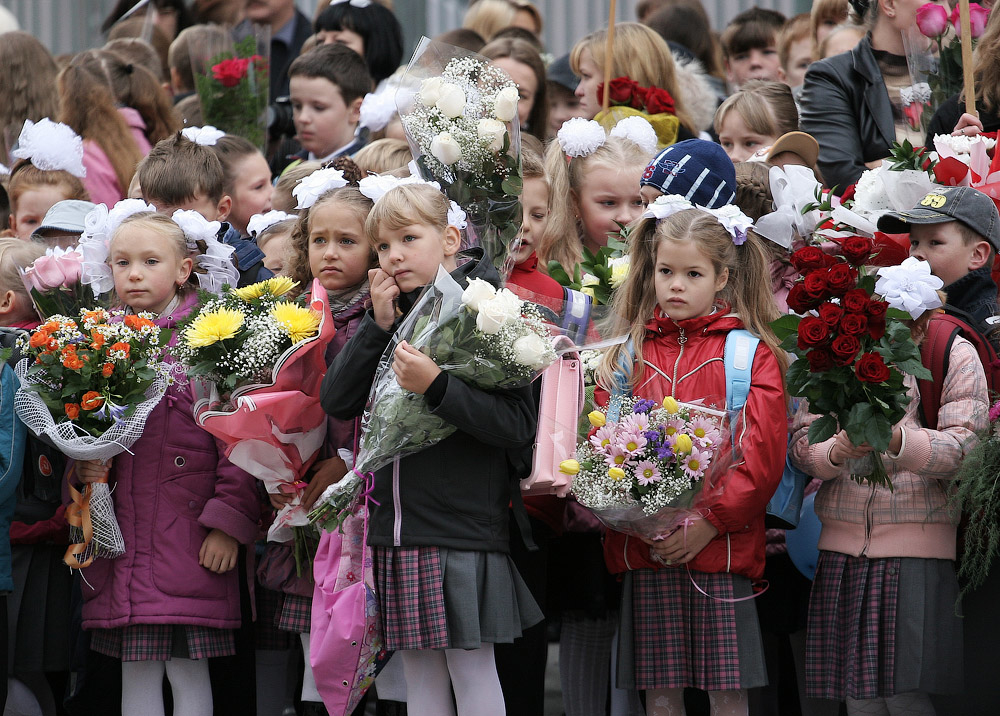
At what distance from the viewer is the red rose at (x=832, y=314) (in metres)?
3.77

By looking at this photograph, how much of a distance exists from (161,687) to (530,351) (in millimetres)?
1902

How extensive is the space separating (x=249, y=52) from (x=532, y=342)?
3.76m

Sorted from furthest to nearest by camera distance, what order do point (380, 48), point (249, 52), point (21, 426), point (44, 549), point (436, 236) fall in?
1. point (380, 48)
2. point (249, 52)
3. point (44, 549)
4. point (21, 426)
5. point (436, 236)

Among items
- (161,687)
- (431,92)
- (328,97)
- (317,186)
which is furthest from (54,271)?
(328,97)

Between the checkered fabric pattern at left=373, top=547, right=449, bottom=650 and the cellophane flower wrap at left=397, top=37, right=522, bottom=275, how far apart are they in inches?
40.5

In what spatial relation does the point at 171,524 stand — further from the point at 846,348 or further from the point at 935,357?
the point at 935,357

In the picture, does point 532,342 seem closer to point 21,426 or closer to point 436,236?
point 436,236

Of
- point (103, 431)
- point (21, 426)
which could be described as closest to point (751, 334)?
point (103, 431)

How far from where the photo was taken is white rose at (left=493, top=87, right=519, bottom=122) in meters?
4.05

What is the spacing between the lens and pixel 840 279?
3811mm

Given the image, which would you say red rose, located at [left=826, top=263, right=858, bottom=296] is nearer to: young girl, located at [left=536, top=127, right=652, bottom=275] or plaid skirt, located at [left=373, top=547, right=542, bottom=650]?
plaid skirt, located at [left=373, top=547, right=542, bottom=650]

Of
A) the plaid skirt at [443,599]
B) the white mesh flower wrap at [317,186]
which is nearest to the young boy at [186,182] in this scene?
the white mesh flower wrap at [317,186]

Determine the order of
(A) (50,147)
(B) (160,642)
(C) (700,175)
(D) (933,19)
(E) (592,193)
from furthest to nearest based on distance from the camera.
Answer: (A) (50,147) → (E) (592,193) → (D) (933,19) → (C) (700,175) → (B) (160,642)

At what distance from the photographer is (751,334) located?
4.28m
